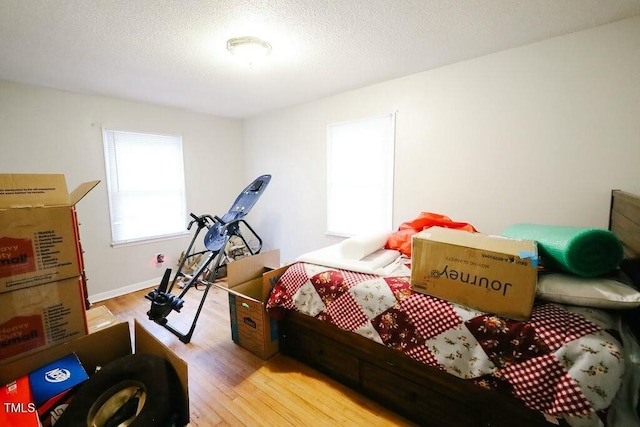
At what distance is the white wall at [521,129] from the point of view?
5.80ft

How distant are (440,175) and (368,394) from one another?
1.94m

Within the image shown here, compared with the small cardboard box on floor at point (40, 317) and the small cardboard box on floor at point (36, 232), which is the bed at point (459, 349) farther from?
the small cardboard box on floor at point (36, 232)

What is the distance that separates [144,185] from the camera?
341cm

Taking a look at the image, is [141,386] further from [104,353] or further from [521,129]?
[521,129]

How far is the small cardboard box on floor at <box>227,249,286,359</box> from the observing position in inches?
79.8

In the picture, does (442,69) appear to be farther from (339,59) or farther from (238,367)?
(238,367)

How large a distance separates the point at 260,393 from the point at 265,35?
7.98 feet

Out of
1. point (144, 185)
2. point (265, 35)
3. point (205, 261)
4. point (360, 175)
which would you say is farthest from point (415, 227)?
point (144, 185)

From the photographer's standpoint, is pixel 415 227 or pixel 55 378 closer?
pixel 55 378

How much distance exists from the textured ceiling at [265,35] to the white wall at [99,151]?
0.29m

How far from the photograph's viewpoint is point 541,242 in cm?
136

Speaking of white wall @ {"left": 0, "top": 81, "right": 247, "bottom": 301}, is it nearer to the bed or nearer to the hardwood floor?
the hardwood floor

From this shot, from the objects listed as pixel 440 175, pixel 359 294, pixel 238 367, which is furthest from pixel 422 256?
pixel 238 367

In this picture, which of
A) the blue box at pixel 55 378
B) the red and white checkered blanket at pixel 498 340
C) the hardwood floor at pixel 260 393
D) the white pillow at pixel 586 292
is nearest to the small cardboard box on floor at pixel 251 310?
the hardwood floor at pixel 260 393
